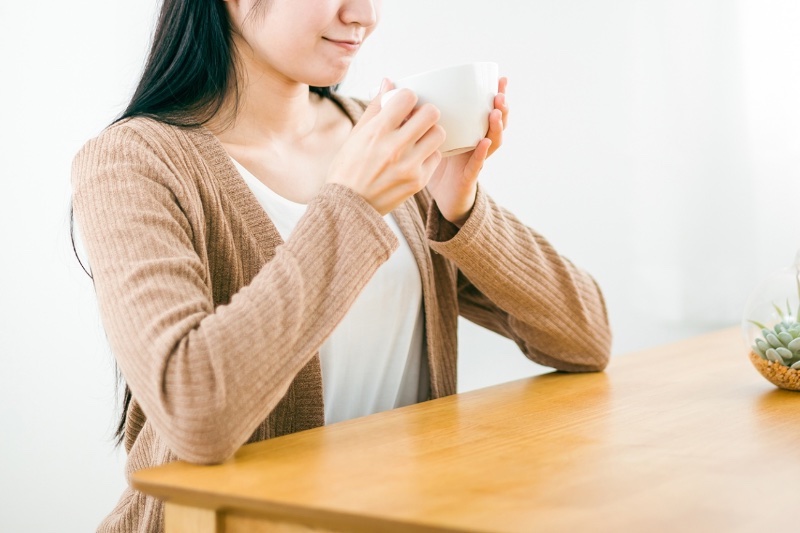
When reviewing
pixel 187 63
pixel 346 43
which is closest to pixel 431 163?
pixel 346 43

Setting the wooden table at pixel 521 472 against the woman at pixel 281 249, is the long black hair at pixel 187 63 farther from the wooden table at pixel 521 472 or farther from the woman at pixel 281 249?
the wooden table at pixel 521 472

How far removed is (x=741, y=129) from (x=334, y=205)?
1437mm

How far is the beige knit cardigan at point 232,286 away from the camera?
71 centimetres

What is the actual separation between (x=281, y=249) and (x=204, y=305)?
0.28 ft

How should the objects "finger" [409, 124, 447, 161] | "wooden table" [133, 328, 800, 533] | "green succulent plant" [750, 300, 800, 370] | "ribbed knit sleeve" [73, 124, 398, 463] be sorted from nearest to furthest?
"wooden table" [133, 328, 800, 533], "ribbed knit sleeve" [73, 124, 398, 463], "finger" [409, 124, 447, 161], "green succulent plant" [750, 300, 800, 370]

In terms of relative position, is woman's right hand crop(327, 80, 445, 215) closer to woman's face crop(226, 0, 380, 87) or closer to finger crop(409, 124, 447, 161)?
finger crop(409, 124, 447, 161)

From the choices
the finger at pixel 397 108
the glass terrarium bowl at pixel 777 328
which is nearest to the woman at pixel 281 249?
the finger at pixel 397 108

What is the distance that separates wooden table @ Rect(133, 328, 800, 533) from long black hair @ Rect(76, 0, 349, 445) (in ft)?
1.38

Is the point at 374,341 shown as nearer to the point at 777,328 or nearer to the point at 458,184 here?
the point at 458,184

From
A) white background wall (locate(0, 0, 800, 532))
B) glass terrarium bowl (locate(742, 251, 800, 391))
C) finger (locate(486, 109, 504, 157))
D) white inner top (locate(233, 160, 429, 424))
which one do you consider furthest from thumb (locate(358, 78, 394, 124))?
white background wall (locate(0, 0, 800, 532))

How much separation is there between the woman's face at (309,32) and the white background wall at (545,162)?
0.64 m

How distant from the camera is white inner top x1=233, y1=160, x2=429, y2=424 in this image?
3.40 feet

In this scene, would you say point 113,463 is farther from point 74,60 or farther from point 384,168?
point 384,168

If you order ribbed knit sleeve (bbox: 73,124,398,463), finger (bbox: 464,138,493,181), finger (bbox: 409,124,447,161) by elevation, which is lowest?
ribbed knit sleeve (bbox: 73,124,398,463)
